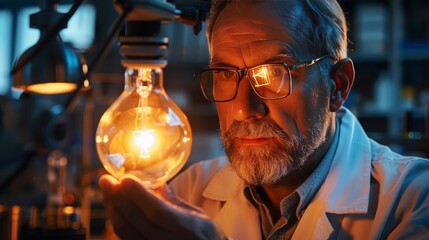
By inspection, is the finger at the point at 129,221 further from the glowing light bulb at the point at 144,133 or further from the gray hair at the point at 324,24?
the gray hair at the point at 324,24

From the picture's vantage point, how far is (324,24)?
1.32m

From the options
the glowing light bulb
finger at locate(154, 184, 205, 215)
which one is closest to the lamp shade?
the glowing light bulb

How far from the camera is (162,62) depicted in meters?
0.90

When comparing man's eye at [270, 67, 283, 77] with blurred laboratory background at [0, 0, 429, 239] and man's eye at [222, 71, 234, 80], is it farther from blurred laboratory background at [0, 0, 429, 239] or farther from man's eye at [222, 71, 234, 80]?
blurred laboratory background at [0, 0, 429, 239]

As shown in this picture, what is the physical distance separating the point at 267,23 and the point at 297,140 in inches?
9.6

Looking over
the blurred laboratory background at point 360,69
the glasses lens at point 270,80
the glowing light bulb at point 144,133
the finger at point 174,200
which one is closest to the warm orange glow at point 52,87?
the glowing light bulb at point 144,133

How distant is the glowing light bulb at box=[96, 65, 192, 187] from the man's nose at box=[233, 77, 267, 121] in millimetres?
255

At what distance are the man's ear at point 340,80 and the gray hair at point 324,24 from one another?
2cm

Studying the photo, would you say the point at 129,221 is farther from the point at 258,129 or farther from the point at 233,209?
the point at 233,209

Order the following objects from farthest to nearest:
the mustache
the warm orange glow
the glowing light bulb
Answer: the mustache, the warm orange glow, the glowing light bulb

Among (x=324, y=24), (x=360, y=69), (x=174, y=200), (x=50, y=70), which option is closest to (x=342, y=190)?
(x=324, y=24)

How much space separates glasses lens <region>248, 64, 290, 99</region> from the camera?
1191 millimetres

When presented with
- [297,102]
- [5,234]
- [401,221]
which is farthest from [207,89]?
[5,234]

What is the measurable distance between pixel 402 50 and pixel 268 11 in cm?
297
